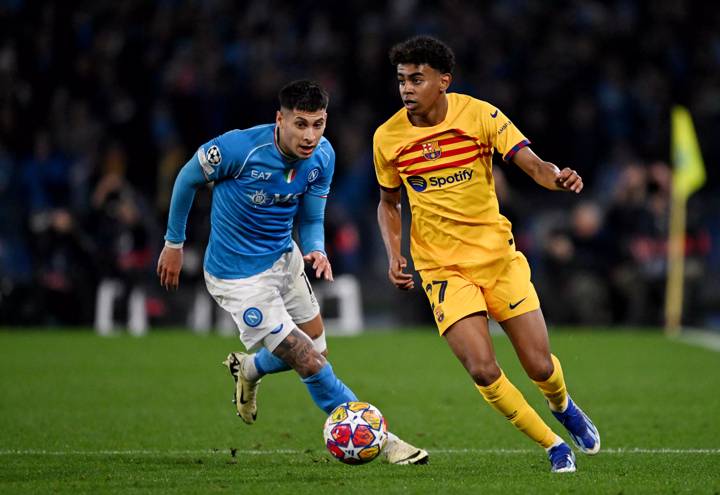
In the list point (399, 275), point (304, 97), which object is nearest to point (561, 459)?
point (399, 275)

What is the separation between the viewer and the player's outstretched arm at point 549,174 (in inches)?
287

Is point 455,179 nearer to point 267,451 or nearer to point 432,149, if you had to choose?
point 432,149

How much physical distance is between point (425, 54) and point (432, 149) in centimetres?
58

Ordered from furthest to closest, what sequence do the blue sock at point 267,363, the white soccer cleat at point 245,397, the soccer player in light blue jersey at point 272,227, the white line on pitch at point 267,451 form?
the white soccer cleat at point 245,397 < the blue sock at point 267,363 < the white line on pitch at point 267,451 < the soccer player in light blue jersey at point 272,227

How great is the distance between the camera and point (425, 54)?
26.0ft

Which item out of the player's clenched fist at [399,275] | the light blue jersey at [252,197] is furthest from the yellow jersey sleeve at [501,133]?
the light blue jersey at [252,197]

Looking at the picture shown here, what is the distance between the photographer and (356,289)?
20625mm

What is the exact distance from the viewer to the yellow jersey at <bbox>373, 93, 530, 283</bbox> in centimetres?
799

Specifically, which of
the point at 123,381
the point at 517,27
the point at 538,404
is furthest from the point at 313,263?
the point at 517,27

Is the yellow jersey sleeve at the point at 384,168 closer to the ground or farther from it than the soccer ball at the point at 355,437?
farther from it

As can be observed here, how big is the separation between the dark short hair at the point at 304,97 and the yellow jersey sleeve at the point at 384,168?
396mm

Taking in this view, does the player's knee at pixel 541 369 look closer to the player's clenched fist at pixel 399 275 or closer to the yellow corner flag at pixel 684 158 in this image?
the player's clenched fist at pixel 399 275

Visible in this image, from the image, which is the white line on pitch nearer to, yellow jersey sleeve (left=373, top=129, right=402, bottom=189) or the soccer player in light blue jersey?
the soccer player in light blue jersey

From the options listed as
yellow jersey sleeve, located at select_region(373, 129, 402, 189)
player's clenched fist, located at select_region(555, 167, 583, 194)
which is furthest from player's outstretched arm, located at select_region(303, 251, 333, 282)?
player's clenched fist, located at select_region(555, 167, 583, 194)
